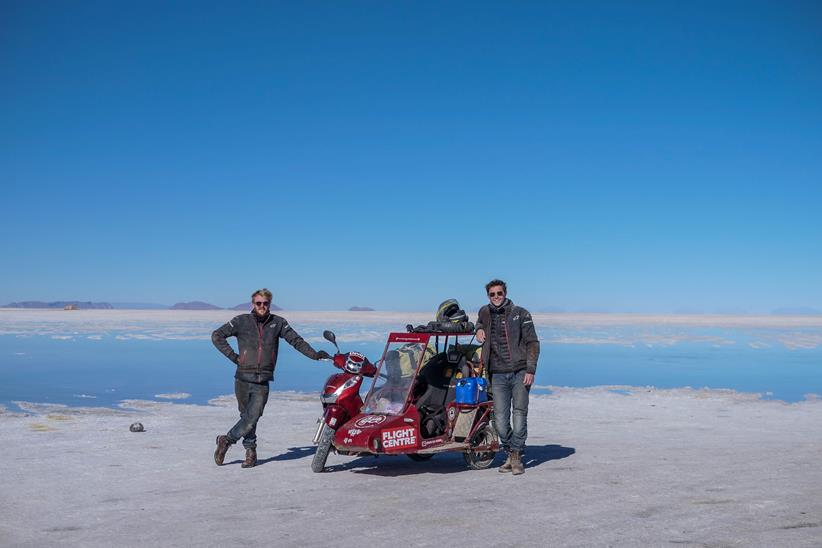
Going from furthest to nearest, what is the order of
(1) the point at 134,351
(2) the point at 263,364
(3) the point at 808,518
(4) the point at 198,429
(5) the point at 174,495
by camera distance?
(1) the point at 134,351, (4) the point at 198,429, (2) the point at 263,364, (5) the point at 174,495, (3) the point at 808,518

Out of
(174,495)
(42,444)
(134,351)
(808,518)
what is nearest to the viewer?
(808,518)

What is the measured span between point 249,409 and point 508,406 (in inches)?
115

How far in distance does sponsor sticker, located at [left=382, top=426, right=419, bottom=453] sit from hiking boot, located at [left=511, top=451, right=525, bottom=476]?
1041mm

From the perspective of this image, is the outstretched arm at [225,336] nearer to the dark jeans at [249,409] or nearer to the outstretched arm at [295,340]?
the dark jeans at [249,409]

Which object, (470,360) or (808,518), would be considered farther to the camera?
(470,360)

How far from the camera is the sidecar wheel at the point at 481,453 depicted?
8.91 m

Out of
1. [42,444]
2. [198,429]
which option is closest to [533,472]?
[198,429]

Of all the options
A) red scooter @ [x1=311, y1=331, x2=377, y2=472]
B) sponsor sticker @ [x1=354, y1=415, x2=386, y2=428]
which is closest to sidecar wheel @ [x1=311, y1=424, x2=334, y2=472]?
red scooter @ [x1=311, y1=331, x2=377, y2=472]

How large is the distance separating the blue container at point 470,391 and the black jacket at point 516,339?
30 centimetres

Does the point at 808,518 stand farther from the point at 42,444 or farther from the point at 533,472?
the point at 42,444

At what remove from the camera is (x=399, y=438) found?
27.6 ft

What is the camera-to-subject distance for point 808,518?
6195mm

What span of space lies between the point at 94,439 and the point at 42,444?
0.65 m

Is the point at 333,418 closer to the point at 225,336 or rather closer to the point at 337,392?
the point at 337,392
